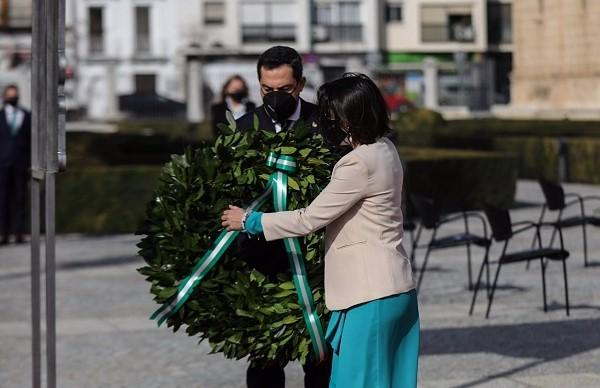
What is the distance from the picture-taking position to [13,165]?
54.1 ft

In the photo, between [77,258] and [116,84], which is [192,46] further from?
[77,258]

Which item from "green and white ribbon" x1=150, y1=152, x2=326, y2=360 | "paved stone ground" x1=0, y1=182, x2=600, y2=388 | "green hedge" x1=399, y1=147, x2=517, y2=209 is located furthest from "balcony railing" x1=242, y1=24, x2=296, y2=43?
"green and white ribbon" x1=150, y1=152, x2=326, y2=360

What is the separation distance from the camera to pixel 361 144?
5164 mm

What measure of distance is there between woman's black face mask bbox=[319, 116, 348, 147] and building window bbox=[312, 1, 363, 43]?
68487 mm

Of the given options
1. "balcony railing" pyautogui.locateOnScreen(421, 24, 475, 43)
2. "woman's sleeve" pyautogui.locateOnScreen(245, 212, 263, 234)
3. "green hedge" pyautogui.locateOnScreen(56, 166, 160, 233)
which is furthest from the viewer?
"balcony railing" pyautogui.locateOnScreen(421, 24, 475, 43)

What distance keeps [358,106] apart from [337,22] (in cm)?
6890

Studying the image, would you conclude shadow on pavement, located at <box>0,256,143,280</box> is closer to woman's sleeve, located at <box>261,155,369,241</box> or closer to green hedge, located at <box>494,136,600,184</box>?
woman's sleeve, located at <box>261,155,369,241</box>

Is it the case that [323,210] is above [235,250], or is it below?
above

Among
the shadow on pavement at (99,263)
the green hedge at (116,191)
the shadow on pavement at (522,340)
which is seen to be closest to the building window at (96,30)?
the green hedge at (116,191)

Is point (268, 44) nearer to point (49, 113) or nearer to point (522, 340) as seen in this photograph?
point (522, 340)

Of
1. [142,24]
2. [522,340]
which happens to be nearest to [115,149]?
[522,340]

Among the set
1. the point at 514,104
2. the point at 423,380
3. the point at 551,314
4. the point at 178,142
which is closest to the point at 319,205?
the point at 423,380

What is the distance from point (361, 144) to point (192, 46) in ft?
218

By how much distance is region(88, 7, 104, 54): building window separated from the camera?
7131 centimetres
